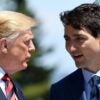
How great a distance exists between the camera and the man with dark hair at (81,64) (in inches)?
233

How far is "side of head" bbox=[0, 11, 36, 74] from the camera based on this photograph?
230 inches

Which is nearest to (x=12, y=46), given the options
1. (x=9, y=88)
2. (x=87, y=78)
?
(x=9, y=88)

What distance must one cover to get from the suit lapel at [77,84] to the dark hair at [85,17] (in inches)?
17.4

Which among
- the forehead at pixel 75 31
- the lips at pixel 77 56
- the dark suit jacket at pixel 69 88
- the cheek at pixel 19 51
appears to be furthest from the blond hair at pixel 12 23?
the dark suit jacket at pixel 69 88

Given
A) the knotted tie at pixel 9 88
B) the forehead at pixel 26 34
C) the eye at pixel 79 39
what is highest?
the forehead at pixel 26 34

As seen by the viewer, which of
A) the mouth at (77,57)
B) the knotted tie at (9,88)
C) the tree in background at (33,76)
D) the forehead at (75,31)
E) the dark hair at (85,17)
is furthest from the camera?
the tree in background at (33,76)

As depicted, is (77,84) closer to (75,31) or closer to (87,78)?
(87,78)

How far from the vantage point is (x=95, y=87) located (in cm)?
591

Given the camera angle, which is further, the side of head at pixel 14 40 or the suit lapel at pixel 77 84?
the suit lapel at pixel 77 84

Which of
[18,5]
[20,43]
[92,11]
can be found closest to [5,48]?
[20,43]

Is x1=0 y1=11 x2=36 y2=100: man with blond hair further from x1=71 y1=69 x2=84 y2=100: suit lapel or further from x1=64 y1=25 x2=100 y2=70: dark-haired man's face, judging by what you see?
x1=71 y1=69 x2=84 y2=100: suit lapel

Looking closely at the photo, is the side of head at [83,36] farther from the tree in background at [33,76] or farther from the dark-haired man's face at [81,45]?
the tree in background at [33,76]

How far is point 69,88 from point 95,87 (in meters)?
0.28

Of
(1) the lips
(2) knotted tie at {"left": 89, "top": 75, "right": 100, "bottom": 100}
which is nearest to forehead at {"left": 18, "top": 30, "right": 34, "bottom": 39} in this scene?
(1) the lips
